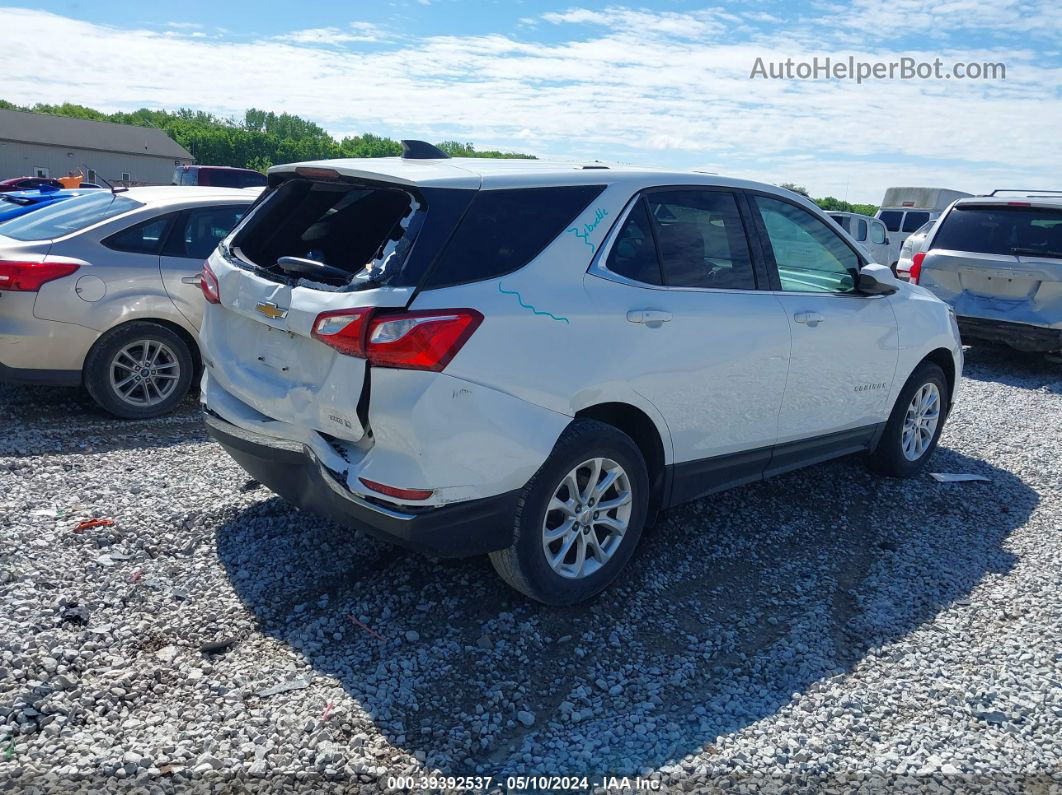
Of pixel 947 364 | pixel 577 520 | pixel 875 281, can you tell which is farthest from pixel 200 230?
pixel 947 364

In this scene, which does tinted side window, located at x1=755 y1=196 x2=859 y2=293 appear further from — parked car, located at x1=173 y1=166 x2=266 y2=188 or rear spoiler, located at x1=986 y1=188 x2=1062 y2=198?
parked car, located at x1=173 y1=166 x2=266 y2=188

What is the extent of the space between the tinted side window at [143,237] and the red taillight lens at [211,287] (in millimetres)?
2518

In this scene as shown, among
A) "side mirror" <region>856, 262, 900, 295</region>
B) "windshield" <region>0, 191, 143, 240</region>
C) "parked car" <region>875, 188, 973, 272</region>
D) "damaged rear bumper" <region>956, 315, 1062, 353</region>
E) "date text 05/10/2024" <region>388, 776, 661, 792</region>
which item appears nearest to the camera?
"date text 05/10/2024" <region>388, 776, 661, 792</region>

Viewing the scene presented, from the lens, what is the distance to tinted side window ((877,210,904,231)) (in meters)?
25.3

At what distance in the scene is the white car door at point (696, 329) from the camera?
13.0 feet

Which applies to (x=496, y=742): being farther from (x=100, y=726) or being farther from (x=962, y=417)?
(x=962, y=417)

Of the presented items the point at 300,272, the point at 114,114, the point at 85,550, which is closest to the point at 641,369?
the point at 300,272

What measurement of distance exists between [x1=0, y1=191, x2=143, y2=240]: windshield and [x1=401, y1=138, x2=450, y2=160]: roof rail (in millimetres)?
3459

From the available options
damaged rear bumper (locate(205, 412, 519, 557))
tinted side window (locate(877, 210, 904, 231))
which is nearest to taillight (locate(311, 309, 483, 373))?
damaged rear bumper (locate(205, 412, 519, 557))

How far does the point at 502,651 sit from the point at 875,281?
10.3ft

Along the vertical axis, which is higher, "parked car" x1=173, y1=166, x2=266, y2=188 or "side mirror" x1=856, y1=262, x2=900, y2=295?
"parked car" x1=173, y1=166, x2=266, y2=188

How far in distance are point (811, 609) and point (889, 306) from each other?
226cm

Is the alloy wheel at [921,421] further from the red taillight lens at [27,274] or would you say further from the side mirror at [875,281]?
the red taillight lens at [27,274]

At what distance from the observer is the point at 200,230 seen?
6910 millimetres
